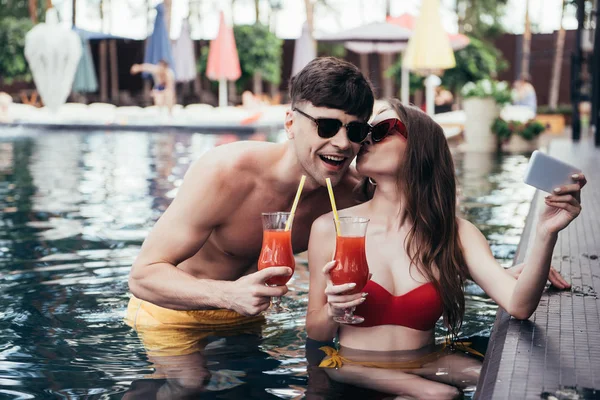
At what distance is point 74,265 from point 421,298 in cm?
317

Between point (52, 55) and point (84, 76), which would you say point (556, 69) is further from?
point (52, 55)

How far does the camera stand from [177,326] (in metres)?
4.00

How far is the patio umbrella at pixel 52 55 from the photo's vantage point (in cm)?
2169

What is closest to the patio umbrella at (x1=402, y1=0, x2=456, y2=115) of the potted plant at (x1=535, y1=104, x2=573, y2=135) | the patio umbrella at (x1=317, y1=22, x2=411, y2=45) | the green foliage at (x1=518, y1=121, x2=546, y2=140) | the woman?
the green foliage at (x1=518, y1=121, x2=546, y2=140)

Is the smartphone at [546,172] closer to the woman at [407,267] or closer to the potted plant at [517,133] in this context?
the woman at [407,267]

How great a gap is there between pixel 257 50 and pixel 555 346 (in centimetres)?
2724

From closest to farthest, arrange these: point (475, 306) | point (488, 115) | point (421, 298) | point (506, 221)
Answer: point (421, 298), point (475, 306), point (506, 221), point (488, 115)

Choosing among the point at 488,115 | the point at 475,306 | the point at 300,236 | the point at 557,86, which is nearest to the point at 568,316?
the point at 300,236

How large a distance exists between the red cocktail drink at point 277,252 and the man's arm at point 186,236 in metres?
0.41


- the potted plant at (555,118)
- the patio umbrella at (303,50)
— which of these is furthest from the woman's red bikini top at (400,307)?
the patio umbrella at (303,50)

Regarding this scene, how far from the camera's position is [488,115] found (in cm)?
1545

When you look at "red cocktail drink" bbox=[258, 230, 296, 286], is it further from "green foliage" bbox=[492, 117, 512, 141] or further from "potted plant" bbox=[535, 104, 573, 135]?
"potted plant" bbox=[535, 104, 573, 135]

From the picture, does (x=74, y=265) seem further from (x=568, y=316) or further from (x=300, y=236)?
(x=568, y=316)

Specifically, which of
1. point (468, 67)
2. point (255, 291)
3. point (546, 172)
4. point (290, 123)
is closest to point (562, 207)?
point (546, 172)
